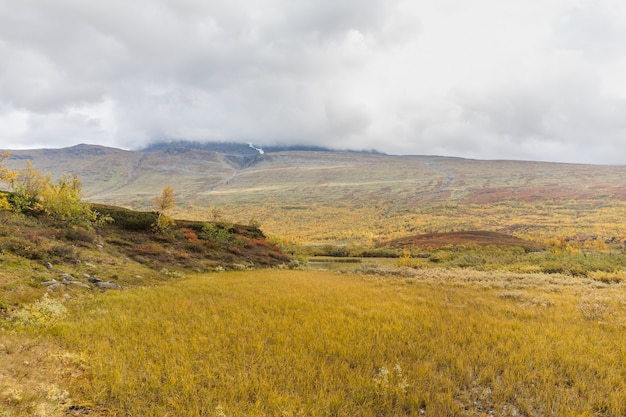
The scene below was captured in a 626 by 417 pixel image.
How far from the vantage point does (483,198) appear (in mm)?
152500

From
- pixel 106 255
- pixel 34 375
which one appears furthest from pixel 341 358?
pixel 106 255

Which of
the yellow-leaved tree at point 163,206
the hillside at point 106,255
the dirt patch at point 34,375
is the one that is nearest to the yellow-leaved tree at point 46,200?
the hillside at point 106,255

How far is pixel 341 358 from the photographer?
6.94m

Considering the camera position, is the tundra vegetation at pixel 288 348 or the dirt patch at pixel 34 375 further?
the tundra vegetation at pixel 288 348

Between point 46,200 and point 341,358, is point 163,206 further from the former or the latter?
point 341,358

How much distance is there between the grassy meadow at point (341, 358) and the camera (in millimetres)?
5164

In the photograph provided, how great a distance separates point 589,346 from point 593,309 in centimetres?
507

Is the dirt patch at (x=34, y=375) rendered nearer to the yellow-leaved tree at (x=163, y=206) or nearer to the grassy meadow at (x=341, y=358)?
the grassy meadow at (x=341, y=358)

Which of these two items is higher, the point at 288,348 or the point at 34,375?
the point at 34,375

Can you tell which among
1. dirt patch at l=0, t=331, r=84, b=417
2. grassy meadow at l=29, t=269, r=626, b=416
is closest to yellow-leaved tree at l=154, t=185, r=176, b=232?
grassy meadow at l=29, t=269, r=626, b=416

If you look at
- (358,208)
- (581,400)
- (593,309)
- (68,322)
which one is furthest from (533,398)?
(358,208)

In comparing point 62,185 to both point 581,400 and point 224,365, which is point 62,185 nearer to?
point 224,365

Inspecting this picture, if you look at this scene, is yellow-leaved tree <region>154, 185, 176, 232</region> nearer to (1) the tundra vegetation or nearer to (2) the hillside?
(2) the hillside

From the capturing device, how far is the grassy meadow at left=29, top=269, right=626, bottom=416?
203 inches
